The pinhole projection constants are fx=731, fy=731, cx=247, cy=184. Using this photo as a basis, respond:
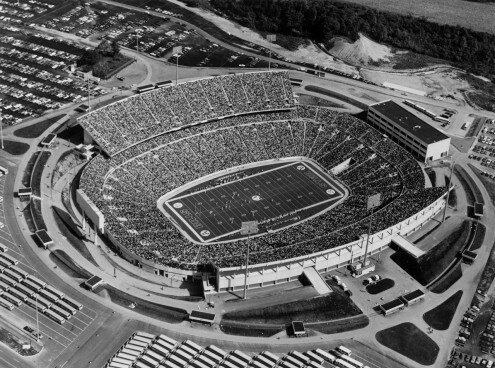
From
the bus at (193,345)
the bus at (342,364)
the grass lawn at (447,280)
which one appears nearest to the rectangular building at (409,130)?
the grass lawn at (447,280)

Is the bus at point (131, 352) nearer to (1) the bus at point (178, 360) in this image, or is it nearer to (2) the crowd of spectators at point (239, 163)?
(1) the bus at point (178, 360)

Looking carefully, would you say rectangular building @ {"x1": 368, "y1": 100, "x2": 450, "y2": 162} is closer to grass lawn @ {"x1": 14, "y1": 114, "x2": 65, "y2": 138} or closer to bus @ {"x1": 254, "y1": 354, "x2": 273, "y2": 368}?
bus @ {"x1": 254, "y1": 354, "x2": 273, "y2": 368}

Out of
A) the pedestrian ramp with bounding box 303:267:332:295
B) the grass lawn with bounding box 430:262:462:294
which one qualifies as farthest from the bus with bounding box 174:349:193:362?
the grass lawn with bounding box 430:262:462:294

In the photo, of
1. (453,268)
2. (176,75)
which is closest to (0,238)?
(176,75)

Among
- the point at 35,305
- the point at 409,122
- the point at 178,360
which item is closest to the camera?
the point at 178,360

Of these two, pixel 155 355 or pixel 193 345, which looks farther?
pixel 193 345

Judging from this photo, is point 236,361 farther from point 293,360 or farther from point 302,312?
point 302,312

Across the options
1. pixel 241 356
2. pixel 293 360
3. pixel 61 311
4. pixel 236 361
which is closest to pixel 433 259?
pixel 293 360
